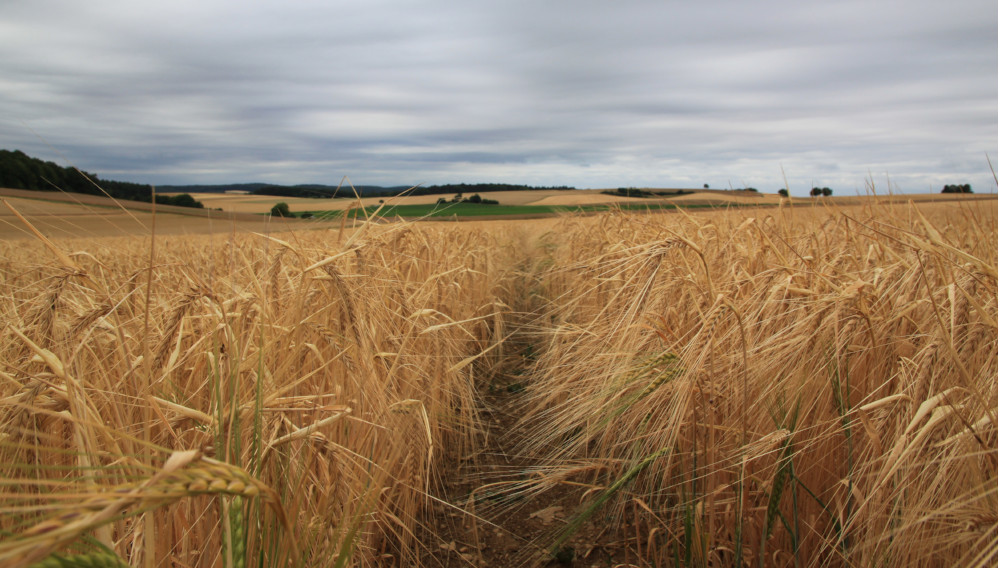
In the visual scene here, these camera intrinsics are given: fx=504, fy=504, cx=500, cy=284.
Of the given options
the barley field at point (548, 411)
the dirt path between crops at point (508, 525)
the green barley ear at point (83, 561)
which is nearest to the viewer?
the green barley ear at point (83, 561)

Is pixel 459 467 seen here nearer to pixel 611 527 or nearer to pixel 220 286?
pixel 611 527

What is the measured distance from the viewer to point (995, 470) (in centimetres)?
105

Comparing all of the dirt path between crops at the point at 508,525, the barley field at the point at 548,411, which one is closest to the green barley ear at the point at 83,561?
the barley field at the point at 548,411

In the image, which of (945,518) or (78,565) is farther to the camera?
(945,518)

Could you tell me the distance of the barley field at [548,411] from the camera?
3.30 feet

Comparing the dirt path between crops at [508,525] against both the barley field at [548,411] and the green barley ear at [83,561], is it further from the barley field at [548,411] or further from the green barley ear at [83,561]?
the green barley ear at [83,561]

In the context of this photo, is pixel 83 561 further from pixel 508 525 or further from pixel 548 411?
pixel 508 525

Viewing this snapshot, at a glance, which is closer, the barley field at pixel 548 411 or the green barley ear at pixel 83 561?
the green barley ear at pixel 83 561

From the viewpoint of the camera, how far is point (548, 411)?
6.70ft

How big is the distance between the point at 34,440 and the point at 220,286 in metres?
1.41

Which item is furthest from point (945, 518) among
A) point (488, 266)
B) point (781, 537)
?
point (488, 266)

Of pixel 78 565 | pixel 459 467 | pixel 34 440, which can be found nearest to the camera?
pixel 78 565

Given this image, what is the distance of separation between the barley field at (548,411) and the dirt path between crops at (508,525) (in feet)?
0.08

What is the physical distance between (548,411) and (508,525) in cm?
97
